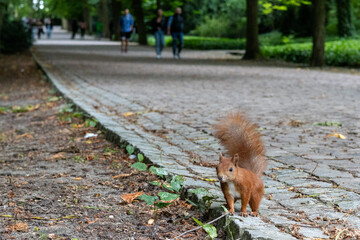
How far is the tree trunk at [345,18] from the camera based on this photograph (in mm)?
35969

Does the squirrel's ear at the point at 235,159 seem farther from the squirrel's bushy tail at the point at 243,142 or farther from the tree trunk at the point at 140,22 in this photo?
the tree trunk at the point at 140,22

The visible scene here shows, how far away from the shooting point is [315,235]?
10.9 ft

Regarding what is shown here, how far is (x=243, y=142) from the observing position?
385 cm

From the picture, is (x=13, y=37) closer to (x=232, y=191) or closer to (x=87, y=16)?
(x=232, y=191)

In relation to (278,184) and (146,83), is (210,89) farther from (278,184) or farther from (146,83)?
(278,184)

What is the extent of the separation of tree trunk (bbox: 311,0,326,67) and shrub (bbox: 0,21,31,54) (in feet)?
51.3

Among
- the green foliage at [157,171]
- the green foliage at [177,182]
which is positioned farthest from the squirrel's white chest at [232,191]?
the green foliage at [157,171]

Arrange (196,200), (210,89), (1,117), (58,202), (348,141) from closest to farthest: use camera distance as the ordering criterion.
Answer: (196,200), (58,202), (348,141), (1,117), (210,89)

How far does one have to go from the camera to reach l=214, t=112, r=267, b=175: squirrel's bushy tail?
3.82m

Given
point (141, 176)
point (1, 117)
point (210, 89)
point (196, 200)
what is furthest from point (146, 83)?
point (196, 200)

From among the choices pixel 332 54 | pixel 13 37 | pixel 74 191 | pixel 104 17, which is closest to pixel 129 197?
pixel 74 191

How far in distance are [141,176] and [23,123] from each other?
5038 millimetres

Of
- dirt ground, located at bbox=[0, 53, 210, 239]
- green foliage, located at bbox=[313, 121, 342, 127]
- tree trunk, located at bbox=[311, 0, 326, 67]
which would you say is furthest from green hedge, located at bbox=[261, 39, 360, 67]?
dirt ground, located at bbox=[0, 53, 210, 239]

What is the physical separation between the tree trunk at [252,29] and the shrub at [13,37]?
12.3 meters
